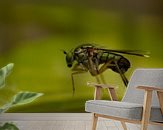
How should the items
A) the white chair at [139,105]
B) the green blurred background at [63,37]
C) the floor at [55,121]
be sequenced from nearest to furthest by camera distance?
the white chair at [139,105]
the floor at [55,121]
the green blurred background at [63,37]

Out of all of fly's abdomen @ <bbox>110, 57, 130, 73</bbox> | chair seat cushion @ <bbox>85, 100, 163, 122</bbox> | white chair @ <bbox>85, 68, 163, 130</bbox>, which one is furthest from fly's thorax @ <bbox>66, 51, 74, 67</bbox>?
chair seat cushion @ <bbox>85, 100, 163, 122</bbox>

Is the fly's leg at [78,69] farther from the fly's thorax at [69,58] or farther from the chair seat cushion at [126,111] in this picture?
the chair seat cushion at [126,111]

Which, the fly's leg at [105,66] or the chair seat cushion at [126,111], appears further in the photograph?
the fly's leg at [105,66]

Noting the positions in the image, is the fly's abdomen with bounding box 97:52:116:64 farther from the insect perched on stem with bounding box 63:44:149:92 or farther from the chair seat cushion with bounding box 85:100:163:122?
the chair seat cushion with bounding box 85:100:163:122

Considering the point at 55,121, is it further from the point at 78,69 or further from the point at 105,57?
the point at 105,57

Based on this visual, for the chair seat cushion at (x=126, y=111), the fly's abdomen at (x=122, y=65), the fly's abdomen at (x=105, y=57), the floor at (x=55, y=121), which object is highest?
the fly's abdomen at (x=105, y=57)

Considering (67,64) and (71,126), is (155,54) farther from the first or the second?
(71,126)

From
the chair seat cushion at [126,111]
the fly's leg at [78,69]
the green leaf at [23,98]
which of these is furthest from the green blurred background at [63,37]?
the green leaf at [23,98]
